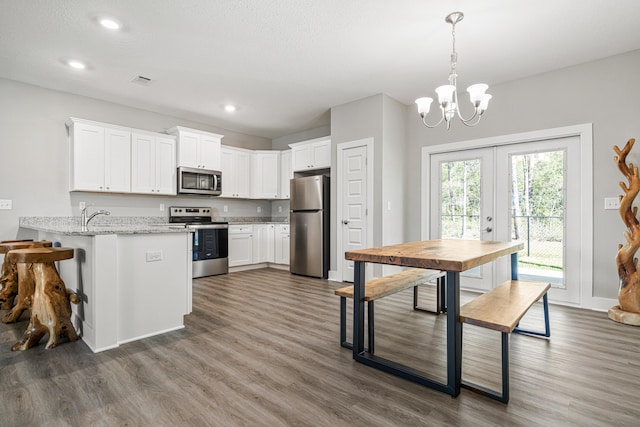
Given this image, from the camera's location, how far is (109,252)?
7.73ft

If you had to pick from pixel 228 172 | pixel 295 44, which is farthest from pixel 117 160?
pixel 295 44

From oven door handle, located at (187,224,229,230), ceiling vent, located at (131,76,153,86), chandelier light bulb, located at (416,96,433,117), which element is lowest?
oven door handle, located at (187,224,229,230)

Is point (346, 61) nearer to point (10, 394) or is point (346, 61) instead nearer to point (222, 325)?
point (222, 325)

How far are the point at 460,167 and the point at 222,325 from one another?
3.61 meters

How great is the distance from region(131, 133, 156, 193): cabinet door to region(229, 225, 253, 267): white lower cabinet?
145 cm

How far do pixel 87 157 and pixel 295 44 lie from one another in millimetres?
3202

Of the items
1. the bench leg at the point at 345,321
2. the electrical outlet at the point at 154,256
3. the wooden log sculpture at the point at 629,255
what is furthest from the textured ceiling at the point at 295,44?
the bench leg at the point at 345,321

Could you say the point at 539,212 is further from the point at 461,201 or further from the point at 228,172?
the point at 228,172

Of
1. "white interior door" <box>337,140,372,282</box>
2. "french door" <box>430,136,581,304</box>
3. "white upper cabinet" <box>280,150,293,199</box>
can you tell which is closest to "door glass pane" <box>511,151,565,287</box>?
"french door" <box>430,136,581,304</box>

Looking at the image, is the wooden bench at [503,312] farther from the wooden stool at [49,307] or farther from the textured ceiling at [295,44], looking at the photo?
the wooden stool at [49,307]

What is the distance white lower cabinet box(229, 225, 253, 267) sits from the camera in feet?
18.1

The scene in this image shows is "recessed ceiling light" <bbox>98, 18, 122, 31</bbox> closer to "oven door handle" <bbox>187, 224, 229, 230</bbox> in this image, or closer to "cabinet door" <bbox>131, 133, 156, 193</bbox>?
"cabinet door" <bbox>131, 133, 156, 193</bbox>

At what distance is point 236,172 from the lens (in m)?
5.99

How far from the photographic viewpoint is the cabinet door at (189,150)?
16.5ft
